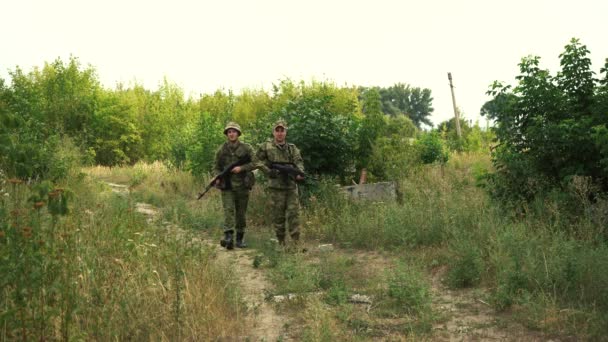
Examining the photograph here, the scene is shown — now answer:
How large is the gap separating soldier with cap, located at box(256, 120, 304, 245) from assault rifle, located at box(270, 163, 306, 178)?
0.09 ft

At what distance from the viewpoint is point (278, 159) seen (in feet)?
26.5

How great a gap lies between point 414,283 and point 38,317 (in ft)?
10.8

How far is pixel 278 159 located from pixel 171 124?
80.7 ft

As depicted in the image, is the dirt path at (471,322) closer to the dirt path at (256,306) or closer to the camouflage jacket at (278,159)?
the dirt path at (256,306)

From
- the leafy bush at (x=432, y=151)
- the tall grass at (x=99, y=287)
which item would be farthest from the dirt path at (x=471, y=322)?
the leafy bush at (x=432, y=151)

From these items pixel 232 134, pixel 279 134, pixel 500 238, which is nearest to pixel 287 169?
pixel 279 134

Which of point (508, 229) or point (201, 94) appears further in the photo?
point (201, 94)

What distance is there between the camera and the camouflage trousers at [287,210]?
802 cm

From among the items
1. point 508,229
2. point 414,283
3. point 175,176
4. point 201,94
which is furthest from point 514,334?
point 201,94

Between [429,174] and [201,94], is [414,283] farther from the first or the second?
[201,94]

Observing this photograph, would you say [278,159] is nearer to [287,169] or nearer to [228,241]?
[287,169]

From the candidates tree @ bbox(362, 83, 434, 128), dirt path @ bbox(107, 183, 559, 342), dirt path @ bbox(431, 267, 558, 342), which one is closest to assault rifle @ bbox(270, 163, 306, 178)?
dirt path @ bbox(107, 183, 559, 342)

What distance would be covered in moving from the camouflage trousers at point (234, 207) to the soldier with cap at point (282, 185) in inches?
24.4

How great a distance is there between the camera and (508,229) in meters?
6.06
